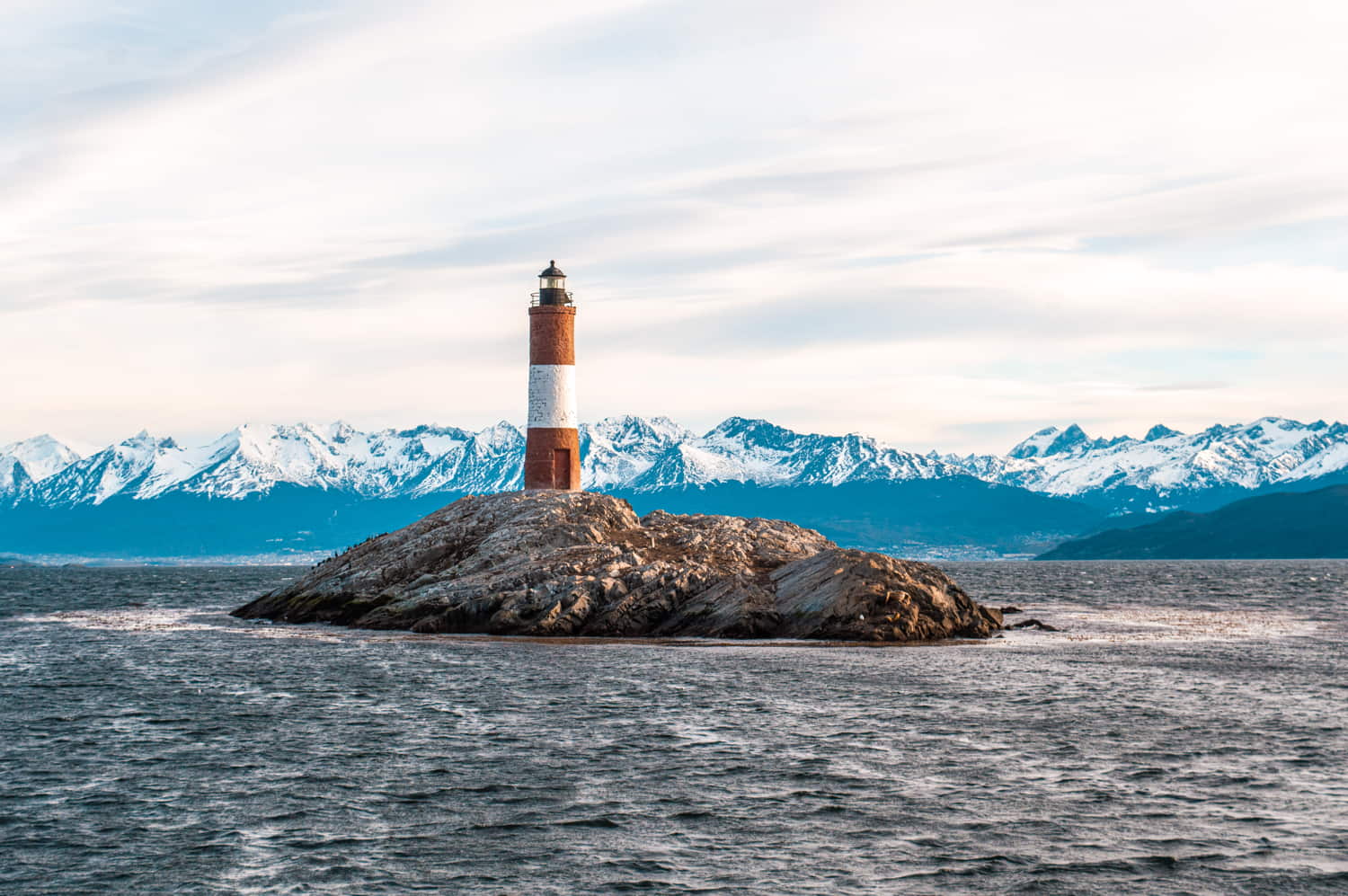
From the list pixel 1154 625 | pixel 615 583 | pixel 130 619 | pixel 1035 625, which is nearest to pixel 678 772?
pixel 615 583

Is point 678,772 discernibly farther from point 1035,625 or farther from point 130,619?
point 130,619

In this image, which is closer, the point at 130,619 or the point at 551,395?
the point at 130,619

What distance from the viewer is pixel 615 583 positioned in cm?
7369

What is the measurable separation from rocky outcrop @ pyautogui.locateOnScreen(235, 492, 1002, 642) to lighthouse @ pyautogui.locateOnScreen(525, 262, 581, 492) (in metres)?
4.15

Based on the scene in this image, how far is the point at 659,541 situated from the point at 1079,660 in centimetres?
3074

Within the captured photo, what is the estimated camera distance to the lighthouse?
95750mm

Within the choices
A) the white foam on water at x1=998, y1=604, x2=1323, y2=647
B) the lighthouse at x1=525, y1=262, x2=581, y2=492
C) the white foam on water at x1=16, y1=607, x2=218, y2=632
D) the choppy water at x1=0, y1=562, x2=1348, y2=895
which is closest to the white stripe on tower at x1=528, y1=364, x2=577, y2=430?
the lighthouse at x1=525, y1=262, x2=581, y2=492

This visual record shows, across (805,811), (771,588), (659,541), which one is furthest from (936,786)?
(659,541)

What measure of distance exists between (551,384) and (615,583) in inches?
1004

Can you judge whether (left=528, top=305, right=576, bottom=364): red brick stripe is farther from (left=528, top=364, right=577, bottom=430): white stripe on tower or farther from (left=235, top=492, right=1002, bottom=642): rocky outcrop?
(left=235, top=492, right=1002, bottom=642): rocky outcrop

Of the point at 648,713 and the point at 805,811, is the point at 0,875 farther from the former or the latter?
the point at 648,713

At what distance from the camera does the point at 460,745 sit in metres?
37.4

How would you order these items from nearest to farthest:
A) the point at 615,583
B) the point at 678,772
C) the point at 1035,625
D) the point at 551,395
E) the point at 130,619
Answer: the point at 678,772
the point at 615,583
the point at 1035,625
the point at 130,619
the point at 551,395

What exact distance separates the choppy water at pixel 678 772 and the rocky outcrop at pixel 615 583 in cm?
690
